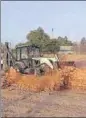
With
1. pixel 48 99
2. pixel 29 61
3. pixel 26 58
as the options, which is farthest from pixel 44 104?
pixel 26 58

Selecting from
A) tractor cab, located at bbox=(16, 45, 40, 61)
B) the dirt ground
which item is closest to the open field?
the dirt ground

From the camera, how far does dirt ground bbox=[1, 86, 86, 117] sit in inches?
293

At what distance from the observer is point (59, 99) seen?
965cm

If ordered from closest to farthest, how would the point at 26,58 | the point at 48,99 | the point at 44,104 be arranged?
the point at 44,104
the point at 48,99
the point at 26,58

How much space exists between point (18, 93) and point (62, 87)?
176 cm

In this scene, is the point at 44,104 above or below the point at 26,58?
below

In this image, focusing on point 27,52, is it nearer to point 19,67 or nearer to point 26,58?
point 26,58

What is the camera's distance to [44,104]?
870cm

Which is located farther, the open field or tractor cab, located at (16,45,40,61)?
tractor cab, located at (16,45,40,61)

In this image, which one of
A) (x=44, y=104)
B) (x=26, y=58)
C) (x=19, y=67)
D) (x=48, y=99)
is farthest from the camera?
(x=26, y=58)

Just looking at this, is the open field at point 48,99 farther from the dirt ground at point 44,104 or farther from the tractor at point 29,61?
the tractor at point 29,61

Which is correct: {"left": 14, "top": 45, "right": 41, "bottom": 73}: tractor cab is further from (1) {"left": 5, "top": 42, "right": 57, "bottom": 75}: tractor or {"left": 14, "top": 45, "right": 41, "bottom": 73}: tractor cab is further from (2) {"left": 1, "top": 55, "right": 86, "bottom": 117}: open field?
(2) {"left": 1, "top": 55, "right": 86, "bottom": 117}: open field

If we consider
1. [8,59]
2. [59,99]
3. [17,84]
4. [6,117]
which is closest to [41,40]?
[8,59]

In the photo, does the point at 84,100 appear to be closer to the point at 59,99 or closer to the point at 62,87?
the point at 59,99
